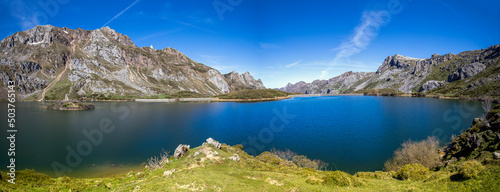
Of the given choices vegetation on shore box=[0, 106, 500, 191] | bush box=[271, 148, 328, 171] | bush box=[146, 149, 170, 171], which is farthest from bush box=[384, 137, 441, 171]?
bush box=[146, 149, 170, 171]

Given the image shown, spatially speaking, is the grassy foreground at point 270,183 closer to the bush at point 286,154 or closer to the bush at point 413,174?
the bush at point 413,174

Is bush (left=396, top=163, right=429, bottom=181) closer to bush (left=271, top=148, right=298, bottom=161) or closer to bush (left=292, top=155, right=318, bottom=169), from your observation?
bush (left=292, top=155, right=318, bottom=169)

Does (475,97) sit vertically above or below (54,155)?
above

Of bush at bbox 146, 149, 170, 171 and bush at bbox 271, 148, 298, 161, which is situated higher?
bush at bbox 146, 149, 170, 171

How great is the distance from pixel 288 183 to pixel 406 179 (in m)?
12.0

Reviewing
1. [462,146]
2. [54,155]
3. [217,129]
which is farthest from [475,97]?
[54,155]

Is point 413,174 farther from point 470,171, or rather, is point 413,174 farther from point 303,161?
point 303,161

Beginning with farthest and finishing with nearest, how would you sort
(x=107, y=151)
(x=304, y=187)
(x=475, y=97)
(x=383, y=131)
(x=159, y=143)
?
1. (x=475, y=97)
2. (x=383, y=131)
3. (x=159, y=143)
4. (x=107, y=151)
5. (x=304, y=187)

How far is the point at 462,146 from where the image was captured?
30.9m

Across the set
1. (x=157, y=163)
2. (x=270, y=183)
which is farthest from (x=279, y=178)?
(x=157, y=163)

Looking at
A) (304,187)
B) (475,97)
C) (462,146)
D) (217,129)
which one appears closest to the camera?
(304,187)

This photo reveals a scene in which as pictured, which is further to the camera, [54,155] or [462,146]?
[54,155]

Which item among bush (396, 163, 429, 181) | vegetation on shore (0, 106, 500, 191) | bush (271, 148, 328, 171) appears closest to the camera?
vegetation on shore (0, 106, 500, 191)

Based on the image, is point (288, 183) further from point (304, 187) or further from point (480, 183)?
point (480, 183)
